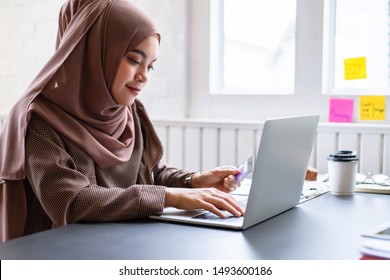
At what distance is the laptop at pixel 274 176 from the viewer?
1117 mm

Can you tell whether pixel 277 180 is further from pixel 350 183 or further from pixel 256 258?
pixel 350 183

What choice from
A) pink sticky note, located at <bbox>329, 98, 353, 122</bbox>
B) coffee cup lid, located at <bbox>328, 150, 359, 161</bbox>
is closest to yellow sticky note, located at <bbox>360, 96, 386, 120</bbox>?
pink sticky note, located at <bbox>329, 98, 353, 122</bbox>

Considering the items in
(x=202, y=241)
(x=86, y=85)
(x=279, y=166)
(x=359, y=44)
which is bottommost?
(x=202, y=241)

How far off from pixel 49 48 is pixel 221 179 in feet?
5.38

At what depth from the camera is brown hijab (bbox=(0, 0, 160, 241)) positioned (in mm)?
1434

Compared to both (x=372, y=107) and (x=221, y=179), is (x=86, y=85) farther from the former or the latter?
(x=372, y=107)

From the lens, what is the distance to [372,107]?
2.26m

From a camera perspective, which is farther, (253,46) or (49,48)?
(49,48)

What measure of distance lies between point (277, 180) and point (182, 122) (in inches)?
51.9

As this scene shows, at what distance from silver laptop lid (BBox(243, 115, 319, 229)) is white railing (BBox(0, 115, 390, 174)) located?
861mm

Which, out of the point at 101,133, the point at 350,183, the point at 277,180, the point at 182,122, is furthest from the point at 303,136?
the point at 182,122

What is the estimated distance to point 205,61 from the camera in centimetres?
260

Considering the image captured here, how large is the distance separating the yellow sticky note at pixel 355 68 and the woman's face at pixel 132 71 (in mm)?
1063

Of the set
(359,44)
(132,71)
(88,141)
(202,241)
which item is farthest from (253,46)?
(202,241)
